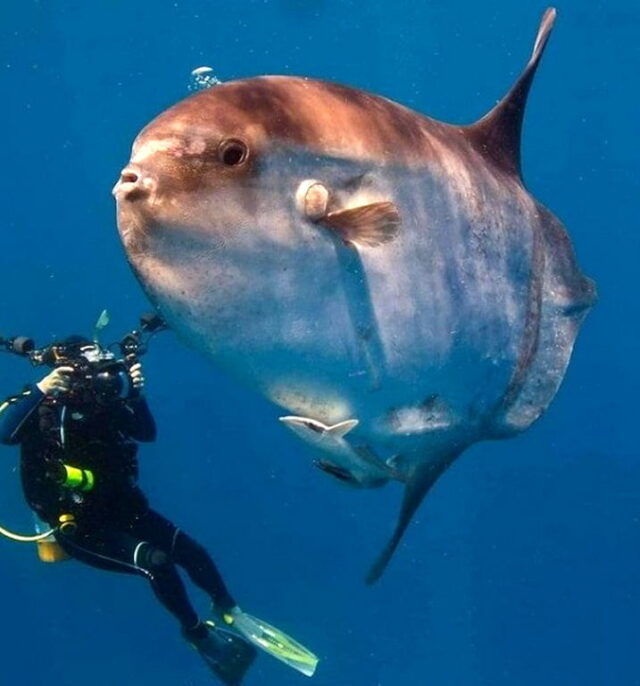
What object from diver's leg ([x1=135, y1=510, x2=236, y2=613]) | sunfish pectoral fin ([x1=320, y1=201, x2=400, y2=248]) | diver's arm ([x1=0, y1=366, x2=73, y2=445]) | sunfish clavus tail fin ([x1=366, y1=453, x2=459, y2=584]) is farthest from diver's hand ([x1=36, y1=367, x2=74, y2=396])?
sunfish pectoral fin ([x1=320, y1=201, x2=400, y2=248])

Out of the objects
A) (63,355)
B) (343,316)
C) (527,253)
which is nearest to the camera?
(343,316)

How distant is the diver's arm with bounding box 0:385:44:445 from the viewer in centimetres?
575

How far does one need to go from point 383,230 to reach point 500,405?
1259 millimetres

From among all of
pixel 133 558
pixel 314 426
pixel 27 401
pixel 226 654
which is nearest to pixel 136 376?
pixel 27 401

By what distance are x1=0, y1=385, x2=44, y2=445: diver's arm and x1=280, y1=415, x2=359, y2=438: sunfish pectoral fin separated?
4094mm

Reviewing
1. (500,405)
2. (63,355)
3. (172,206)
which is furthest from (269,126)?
(63,355)

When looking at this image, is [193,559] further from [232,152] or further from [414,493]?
[232,152]

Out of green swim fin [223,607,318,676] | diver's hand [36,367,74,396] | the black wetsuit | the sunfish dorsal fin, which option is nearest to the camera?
the sunfish dorsal fin

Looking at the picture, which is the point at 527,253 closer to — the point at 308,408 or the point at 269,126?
the point at 308,408

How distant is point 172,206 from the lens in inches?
66.4

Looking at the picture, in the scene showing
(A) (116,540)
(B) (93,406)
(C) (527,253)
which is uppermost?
(C) (527,253)

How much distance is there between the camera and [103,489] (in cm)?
639

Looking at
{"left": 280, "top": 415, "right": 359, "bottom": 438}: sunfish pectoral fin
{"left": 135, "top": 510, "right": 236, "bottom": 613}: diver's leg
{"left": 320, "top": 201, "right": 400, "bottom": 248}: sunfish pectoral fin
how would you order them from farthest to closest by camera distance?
1. {"left": 135, "top": 510, "right": 236, "bottom": 613}: diver's leg
2. {"left": 280, "top": 415, "right": 359, "bottom": 438}: sunfish pectoral fin
3. {"left": 320, "top": 201, "right": 400, "bottom": 248}: sunfish pectoral fin

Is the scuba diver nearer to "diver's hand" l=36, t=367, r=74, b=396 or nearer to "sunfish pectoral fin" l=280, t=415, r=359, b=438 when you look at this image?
"diver's hand" l=36, t=367, r=74, b=396
